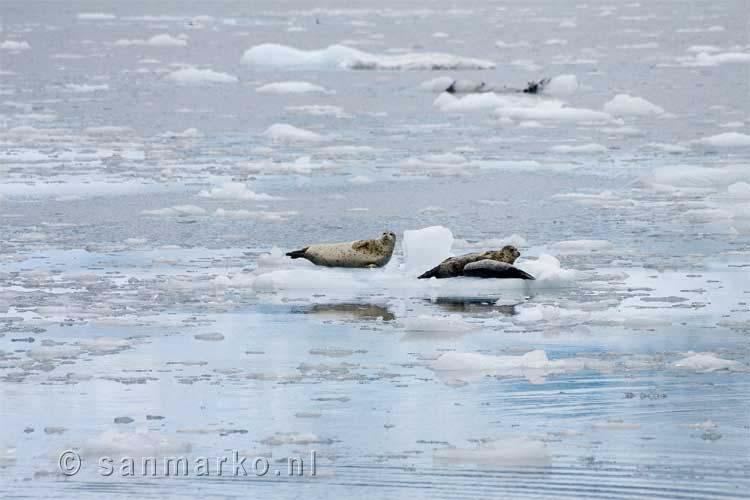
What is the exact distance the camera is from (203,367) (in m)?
6.63

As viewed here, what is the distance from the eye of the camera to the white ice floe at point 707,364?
655cm

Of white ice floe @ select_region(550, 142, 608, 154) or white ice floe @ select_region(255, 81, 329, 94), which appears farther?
white ice floe @ select_region(255, 81, 329, 94)

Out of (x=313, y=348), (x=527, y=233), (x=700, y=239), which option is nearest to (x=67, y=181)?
(x=527, y=233)

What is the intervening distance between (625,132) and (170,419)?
11.2 metres

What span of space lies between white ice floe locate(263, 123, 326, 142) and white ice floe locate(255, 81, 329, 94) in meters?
5.38

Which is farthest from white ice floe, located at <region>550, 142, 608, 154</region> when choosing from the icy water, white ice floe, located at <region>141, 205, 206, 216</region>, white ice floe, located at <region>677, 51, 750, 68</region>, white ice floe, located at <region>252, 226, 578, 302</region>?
white ice floe, located at <region>677, 51, 750, 68</region>

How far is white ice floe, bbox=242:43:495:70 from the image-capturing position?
85.3 feet

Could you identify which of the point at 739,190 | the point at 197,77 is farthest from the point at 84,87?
the point at 739,190

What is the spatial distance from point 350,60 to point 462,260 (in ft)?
59.9

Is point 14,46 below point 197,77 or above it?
above

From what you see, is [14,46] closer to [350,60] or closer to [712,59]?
[350,60]

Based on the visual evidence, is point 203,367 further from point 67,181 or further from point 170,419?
point 67,181

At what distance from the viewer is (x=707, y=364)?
6578mm

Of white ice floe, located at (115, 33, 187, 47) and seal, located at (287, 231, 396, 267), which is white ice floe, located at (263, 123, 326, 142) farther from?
white ice floe, located at (115, 33, 187, 47)
